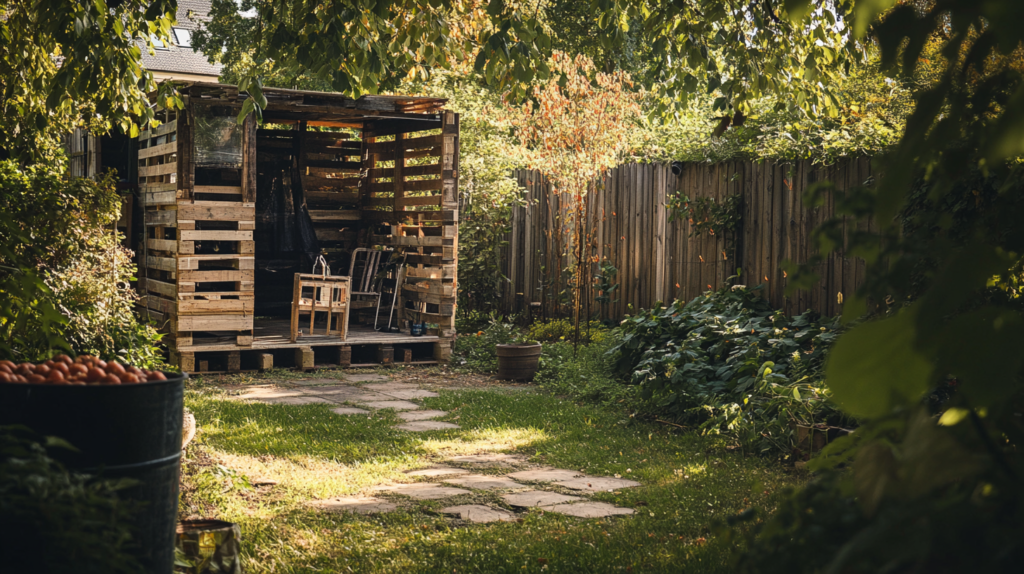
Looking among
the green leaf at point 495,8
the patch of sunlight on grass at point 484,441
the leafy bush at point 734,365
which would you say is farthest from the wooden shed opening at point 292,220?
the green leaf at point 495,8

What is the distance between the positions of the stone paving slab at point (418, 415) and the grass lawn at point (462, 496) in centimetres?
11

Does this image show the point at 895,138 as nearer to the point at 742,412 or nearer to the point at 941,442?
the point at 742,412

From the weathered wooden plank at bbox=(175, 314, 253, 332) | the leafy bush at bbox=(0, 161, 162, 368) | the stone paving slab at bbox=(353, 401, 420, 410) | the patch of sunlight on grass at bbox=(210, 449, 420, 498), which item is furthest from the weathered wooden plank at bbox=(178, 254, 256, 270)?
the patch of sunlight on grass at bbox=(210, 449, 420, 498)

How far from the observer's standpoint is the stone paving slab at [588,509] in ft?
13.6

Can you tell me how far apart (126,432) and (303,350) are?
6750 mm

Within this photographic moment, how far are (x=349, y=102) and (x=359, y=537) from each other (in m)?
6.08

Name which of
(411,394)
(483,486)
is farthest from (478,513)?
(411,394)

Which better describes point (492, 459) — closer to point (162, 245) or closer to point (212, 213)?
point (212, 213)

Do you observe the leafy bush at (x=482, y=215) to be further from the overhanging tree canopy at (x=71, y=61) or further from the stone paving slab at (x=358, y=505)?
the stone paving slab at (x=358, y=505)

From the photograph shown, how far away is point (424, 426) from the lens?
6.23 meters

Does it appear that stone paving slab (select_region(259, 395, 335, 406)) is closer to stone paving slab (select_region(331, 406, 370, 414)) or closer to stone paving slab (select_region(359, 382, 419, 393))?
stone paving slab (select_region(331, 406, 370, 414))

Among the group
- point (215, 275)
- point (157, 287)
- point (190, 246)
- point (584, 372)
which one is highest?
point (190, 246)

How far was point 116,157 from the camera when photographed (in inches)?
425

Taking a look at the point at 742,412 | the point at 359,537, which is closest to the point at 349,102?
the point at 742,412
